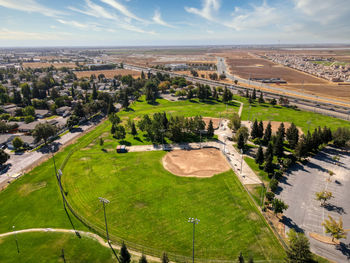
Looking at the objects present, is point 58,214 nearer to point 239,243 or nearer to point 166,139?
point 239,243

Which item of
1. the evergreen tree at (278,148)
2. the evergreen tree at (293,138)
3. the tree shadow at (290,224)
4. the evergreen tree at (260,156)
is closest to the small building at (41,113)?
the evergreen tree at (260,156)

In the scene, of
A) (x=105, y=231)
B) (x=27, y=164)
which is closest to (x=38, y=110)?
(x=27, y=164)

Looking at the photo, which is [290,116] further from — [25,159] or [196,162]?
[25,159]

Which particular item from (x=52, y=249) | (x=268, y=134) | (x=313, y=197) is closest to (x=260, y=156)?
(x=313, y=197)

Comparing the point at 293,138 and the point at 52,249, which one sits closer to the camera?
the point at 52,249

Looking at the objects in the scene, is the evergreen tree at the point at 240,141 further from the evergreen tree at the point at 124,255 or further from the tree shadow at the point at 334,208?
the evergreen tree at the point at 124,255

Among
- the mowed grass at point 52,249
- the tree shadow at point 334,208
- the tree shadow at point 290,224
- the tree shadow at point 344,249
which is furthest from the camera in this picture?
the tree shadow at point 334,208
